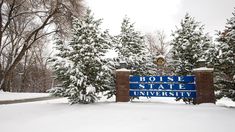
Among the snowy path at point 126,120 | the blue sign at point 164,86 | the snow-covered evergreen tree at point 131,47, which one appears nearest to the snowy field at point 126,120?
the snowy path at point 126,120

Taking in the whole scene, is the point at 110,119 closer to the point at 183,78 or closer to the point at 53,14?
the point at 183,78

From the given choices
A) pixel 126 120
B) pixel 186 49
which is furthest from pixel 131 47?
pixel 126 120

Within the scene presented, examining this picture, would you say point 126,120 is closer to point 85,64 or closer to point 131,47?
point 85,64

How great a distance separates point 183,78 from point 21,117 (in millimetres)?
7020

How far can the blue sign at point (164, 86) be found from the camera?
11.5 m

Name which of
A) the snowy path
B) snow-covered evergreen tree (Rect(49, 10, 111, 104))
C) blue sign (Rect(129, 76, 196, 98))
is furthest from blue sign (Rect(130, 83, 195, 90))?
snow-covered evergreen tree (Rect(49, 10, 111, 104))

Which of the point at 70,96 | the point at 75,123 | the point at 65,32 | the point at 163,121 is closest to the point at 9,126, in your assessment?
the point at 75,123

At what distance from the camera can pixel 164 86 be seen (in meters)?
11.7

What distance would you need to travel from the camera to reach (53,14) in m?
22.4

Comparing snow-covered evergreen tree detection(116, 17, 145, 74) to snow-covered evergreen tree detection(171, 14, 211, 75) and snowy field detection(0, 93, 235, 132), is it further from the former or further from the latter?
snowy field detection(0, 93, 235, 132)

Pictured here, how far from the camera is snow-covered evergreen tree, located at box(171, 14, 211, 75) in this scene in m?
13.9

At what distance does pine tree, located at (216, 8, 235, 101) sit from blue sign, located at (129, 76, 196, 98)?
125cm

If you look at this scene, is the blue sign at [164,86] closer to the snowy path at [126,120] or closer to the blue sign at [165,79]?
the blue sign at [165,79]

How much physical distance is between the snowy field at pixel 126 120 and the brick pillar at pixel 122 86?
136 centimetres
